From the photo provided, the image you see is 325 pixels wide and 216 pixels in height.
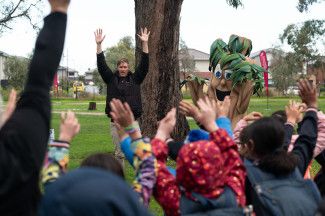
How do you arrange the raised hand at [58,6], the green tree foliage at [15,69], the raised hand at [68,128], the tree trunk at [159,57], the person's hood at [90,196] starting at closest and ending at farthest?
the person's hood at [90,196], the raised hand at [58,6], the raised hand at [68,128], the tree trunk at [159,57], the green tree foliage at [15,69]

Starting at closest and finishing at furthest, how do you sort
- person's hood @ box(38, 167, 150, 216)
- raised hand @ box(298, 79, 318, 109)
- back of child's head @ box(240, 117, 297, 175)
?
person's hood @ box(38, 167, 150, 216) → back of child's head @ box(240, 117, 297, 175) → raised hand @ box(298, 79, 318, 109)

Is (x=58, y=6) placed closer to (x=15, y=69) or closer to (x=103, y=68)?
(x=103, y=68)

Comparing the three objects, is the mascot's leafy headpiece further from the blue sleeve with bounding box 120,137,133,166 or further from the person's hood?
the person's hood

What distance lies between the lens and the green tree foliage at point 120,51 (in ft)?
202

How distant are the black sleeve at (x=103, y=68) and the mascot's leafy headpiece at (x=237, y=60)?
1.68 meters

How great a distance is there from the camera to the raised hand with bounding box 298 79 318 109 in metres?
3.35

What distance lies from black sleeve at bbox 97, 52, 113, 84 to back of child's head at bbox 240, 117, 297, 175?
4166mm

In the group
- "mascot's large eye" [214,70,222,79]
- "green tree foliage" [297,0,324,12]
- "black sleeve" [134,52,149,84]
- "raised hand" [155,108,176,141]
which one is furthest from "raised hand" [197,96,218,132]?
"green tree foliage" [297,0,324,12]

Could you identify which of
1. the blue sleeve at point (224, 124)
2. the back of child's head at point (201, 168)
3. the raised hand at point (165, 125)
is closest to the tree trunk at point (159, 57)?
the blue sleeve at point (224, 124)

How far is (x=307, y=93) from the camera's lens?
3.38 meters

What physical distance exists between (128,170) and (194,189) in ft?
18.2

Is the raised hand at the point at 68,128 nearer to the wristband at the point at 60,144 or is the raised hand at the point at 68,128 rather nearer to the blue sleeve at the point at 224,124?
the wristband at the point at 60,144

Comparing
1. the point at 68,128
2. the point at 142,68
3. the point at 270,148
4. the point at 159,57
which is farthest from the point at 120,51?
the point at 68,128

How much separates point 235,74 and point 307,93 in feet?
6.72
